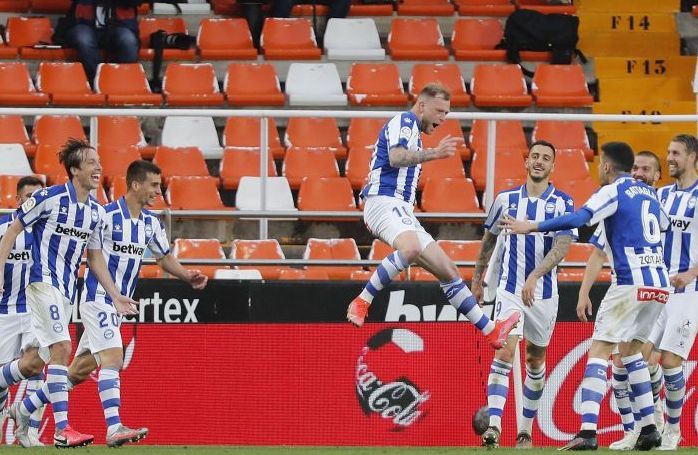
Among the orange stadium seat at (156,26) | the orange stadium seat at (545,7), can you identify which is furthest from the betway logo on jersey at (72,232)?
the orange stadium seat at (545,7)

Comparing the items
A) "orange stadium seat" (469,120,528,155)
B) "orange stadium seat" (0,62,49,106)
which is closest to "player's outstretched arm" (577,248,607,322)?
"orange stadium seat" (469,120,528,155)

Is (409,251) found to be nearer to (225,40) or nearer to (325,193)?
(325,193)

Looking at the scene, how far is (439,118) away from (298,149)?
3.97 m

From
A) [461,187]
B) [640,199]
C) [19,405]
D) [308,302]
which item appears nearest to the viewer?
[640,199]

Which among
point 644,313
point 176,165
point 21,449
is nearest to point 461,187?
point 176,165

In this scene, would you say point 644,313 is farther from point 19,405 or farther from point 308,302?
point 19,405

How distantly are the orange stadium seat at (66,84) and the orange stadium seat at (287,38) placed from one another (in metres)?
1.95

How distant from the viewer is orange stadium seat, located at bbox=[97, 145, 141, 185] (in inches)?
544

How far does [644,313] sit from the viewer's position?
34.5 feet

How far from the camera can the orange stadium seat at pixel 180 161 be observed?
14234mm

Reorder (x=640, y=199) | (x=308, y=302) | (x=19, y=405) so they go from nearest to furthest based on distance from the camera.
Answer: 1. (x=640, y=199)
2. (x=19, y=405)
3. (x=308, y=302)

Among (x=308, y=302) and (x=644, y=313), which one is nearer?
(x=644, y=313)

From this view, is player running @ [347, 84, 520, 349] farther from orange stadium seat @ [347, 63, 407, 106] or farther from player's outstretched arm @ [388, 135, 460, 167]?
orange stadium seat @ [347, 63, 407, 106]

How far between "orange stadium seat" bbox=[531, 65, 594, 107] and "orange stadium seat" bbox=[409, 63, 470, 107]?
31.5 inches
